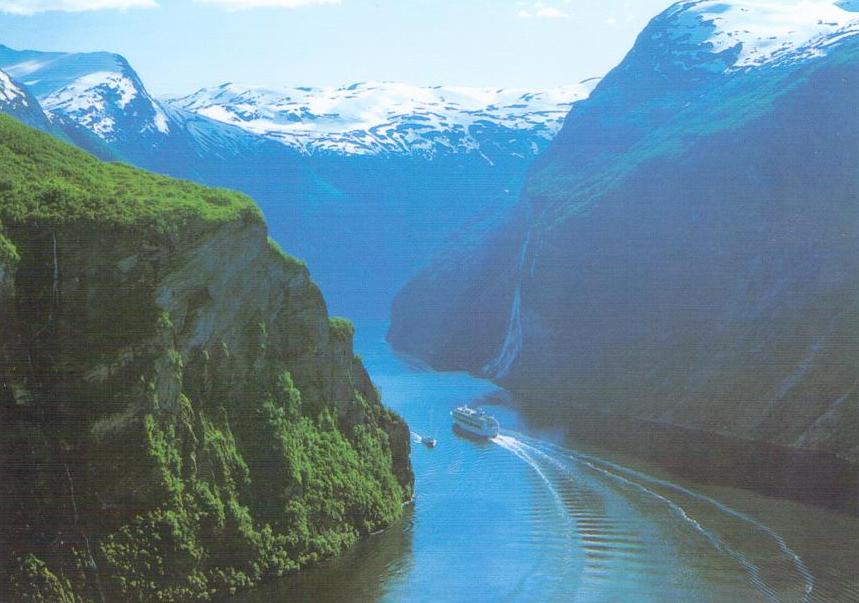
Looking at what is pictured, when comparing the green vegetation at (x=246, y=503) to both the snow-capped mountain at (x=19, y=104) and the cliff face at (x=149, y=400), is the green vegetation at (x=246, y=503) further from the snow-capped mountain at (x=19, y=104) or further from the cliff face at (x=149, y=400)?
the snow-capped mountain at (x=19, y=104)

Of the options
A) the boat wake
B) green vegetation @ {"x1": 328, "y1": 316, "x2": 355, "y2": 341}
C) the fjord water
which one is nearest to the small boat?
the fjord water

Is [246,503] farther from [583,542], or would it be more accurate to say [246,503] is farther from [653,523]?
[653,523]

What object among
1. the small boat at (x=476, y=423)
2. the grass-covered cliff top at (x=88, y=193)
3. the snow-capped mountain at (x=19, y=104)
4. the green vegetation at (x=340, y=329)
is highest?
the grass-covered cliff top at (x=88, y=193)

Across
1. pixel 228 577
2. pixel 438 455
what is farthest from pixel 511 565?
pixel 438 455

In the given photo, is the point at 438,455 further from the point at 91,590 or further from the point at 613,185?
the point at 613,185

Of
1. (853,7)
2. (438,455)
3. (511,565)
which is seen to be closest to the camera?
(511,565)

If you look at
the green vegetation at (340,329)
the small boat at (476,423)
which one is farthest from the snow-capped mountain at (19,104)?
the green vegetation at (340,329)

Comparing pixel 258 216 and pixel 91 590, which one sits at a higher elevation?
pixel 258 216
